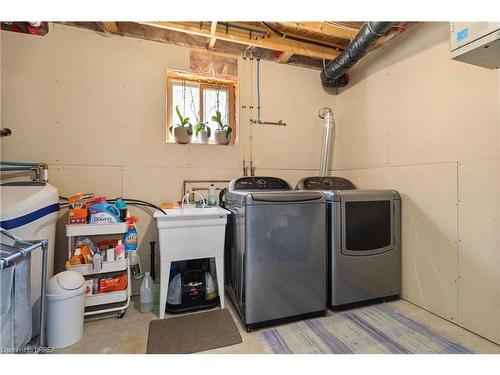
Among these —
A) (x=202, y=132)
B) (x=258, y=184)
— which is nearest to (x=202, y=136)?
(x=202, y=132)

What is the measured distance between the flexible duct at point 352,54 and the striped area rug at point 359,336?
2.16 metres

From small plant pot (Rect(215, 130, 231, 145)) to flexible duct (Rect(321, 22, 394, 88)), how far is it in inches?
52.5

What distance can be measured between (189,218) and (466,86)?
7.06 feet

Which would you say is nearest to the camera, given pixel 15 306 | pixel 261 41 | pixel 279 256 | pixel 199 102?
pixel 15 306

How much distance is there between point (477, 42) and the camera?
1.10 m

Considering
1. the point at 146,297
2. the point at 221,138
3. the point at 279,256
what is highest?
the point at 221,138

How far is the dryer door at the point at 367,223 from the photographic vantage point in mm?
1849

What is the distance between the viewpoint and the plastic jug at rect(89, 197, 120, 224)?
1682mm

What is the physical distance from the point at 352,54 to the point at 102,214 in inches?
97.0

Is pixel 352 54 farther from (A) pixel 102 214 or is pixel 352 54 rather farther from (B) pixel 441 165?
(A) pixel 102 214

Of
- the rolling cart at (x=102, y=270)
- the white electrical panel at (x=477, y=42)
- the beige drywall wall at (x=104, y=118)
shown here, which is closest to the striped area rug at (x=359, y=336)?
the rolling cart at (x=102, y=270)

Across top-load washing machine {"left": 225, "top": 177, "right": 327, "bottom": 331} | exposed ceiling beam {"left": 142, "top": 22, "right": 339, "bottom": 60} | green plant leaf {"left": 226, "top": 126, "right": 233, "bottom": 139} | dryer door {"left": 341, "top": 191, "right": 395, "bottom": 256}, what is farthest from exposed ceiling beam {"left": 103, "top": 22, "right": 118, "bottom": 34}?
dryer door {"left": 341, "top": 191, "right": 395, "bottom": 256}

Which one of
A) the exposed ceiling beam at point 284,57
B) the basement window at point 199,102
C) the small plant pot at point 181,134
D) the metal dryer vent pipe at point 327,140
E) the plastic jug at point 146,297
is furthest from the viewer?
the metal dryer vent pipe at point 327,140

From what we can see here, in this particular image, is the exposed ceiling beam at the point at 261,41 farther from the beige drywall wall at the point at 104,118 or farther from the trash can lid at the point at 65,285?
the trash can lid at the point at 65,285
